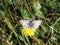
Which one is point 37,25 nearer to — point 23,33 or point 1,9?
point 23,33

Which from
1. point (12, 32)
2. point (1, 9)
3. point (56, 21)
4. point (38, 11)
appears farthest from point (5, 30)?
point (56, 21)

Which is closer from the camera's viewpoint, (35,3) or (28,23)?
(28,23)

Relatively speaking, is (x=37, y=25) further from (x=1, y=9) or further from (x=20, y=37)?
(x=1, y=9)

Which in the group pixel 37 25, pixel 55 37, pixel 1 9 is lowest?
pixel 55 37

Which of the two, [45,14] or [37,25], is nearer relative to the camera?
[37,25]

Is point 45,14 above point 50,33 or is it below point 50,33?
above

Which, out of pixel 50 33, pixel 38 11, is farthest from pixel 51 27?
pixel 38 11
